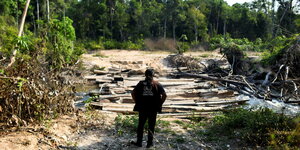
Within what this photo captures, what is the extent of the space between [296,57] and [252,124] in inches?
259

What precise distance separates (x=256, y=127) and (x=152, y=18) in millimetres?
→ 30252

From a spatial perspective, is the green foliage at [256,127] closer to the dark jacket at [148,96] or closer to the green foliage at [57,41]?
the dark jacket at [148,96]

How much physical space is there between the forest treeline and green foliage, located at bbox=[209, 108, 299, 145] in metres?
25.6

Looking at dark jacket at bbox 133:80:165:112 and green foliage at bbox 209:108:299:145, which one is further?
green foliage at bbox 209:108:299:145

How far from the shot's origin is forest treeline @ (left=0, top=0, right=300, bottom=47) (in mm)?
31312

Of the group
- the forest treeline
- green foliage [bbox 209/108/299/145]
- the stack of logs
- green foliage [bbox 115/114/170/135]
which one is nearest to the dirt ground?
green foliage [bbox 115/114/170/135]

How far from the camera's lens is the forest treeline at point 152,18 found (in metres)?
31.3

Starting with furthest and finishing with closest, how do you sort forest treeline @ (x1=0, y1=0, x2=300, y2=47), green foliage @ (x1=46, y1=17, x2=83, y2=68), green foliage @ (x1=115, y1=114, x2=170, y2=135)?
1. forest treeline @ (x1=0, y1=0, x2=300, y2=47)
2. green foliage @ (x1=46, y1=17, x2=83, y2=68)
3. green foliage @ (x1=115, y1=114, x2=170, y2=135)

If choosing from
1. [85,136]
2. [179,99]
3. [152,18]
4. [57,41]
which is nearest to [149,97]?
[85,136]

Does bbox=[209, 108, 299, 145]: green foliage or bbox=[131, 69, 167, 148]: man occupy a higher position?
bbox=[131, 69, 167, 148]: man

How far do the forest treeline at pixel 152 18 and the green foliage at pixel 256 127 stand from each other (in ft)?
84.1

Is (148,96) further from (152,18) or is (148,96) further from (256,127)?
(152,18)

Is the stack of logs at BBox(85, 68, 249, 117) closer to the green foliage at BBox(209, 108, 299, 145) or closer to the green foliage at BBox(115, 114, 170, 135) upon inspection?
the green foliage at BBox(115, 114, 170, 135)

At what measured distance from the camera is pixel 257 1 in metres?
42.2
